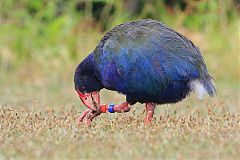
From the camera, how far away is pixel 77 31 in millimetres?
15484

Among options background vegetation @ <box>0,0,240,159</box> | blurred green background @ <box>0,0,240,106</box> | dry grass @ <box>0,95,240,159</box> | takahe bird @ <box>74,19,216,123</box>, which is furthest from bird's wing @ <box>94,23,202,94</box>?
blurred green background @ <box>0,0,240,106</box>

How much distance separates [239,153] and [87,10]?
36.1 ft

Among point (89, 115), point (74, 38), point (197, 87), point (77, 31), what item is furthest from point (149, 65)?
point (77, 31)

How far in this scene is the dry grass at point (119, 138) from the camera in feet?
17.2

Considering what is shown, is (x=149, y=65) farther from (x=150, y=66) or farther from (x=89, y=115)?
(x=89, y=115)

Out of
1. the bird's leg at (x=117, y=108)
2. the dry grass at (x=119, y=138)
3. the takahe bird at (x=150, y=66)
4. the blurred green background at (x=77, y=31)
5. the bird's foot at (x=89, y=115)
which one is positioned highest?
the blurred green background at (x=77, y=31)

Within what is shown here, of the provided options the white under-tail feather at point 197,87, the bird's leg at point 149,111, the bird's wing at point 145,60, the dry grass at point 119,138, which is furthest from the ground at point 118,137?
the bird's wing at point 145,60

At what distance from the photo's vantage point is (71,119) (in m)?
7.26

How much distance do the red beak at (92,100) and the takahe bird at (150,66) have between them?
0.35 meters

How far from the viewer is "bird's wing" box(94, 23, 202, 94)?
267 inches

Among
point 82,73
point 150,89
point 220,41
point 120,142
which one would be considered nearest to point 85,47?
point 220,41

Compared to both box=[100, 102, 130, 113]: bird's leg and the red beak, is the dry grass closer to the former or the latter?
box=[100, 102, 130, 113]: bird's leg

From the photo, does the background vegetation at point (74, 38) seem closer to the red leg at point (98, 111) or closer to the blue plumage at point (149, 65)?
the red leg at point (98, 111)

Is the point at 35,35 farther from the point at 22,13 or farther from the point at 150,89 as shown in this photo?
the point at 150,89
